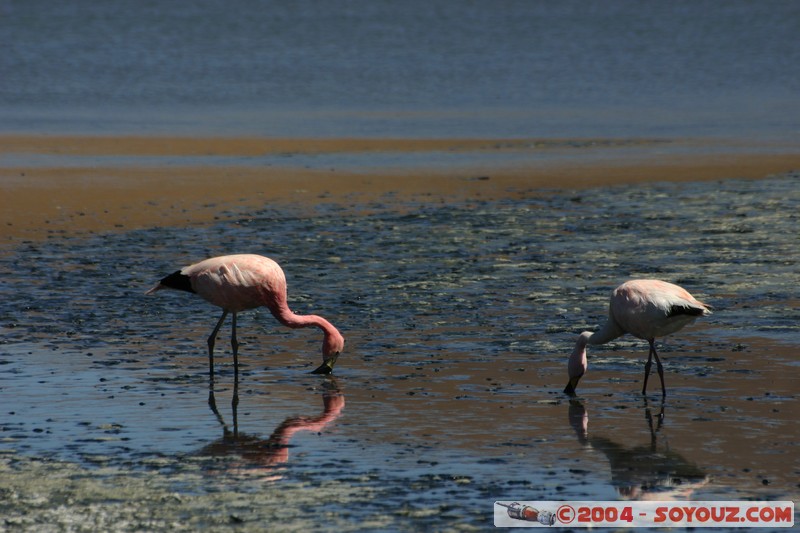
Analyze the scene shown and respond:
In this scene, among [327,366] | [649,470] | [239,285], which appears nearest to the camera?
[649,470]

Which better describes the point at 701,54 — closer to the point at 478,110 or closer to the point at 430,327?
the point at 478,110

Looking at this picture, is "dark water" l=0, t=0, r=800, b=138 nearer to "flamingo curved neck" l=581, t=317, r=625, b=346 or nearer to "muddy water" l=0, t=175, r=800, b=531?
"muddy water" l=0, t=175, r=800, b=531

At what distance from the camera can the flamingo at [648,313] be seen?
10.9m

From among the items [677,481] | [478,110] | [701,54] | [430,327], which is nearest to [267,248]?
[430,327]

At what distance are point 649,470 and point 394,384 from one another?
9.69 ft

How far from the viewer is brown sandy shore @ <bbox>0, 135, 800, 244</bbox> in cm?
2195

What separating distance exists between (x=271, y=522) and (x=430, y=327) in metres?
5.83

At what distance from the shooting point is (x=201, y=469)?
29.9 feet

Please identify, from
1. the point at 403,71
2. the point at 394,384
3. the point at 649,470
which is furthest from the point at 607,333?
the point at 403,71

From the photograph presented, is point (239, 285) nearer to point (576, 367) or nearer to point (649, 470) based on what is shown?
point (576, 367)

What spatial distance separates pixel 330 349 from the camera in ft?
38.2

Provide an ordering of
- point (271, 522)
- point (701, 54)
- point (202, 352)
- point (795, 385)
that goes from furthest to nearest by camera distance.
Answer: point (701, 54), point (202, 352), point (795, 385), point (271, 522)

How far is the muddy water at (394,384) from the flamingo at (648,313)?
28 cm

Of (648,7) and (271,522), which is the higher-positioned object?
(648,7)
